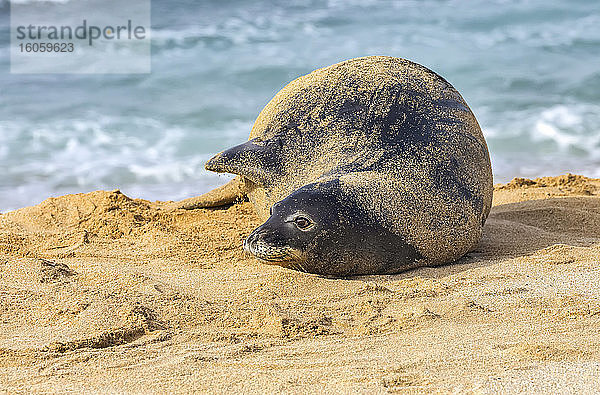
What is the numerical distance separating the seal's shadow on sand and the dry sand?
0.9 inches

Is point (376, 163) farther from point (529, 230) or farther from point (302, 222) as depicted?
point (529, 230)

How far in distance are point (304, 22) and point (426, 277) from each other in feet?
44.4

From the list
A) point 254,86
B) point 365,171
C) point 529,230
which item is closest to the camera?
point 365,171

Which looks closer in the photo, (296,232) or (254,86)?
(296,232)

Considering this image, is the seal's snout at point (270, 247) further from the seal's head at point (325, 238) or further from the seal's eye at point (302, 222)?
the seal's eye at point (302, 222)

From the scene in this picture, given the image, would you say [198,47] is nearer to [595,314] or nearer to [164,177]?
[164,177]

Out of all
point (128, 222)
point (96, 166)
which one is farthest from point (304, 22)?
point (128, 222)

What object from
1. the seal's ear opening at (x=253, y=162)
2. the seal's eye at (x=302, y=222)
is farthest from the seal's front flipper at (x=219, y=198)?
the seal's eye at (x=302, y=222)

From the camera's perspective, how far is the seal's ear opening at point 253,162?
417 centimetres

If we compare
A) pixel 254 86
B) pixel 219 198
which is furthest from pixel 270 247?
pixel 254 86

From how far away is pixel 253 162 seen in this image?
4.21 metres

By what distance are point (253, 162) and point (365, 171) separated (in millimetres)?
745

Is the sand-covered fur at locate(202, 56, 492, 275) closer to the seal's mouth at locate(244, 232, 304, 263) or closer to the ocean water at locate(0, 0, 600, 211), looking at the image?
the seal's mouth at locate(244, 232, 304, 263)

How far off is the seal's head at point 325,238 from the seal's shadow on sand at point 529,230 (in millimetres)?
129
